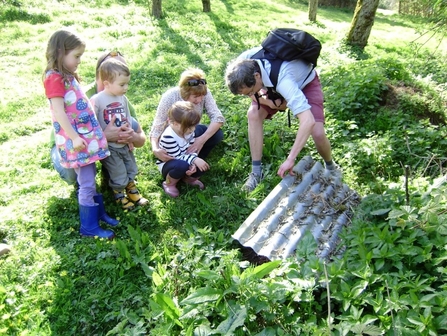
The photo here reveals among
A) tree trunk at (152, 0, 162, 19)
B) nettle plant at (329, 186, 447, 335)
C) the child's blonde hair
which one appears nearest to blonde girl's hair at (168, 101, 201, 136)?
the child's blonde hair

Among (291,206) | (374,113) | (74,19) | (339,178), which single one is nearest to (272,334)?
(291,206)

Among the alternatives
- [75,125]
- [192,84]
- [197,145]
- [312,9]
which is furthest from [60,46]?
[312,9]

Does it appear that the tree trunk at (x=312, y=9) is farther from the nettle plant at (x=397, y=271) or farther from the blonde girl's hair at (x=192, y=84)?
the nettle plant at (x=397, y=271)

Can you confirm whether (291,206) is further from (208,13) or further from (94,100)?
(208,13)

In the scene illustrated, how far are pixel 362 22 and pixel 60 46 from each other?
319 inches

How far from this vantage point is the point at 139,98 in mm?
6391

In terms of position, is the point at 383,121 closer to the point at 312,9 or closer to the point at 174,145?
the point at 174,145

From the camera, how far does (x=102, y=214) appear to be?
11.8 feet

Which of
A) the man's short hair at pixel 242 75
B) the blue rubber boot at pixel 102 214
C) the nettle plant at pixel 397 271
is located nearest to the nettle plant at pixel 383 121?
the nettle plant at pixel 397 271

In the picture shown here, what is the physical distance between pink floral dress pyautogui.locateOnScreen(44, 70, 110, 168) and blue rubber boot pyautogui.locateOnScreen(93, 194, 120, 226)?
0.34 m

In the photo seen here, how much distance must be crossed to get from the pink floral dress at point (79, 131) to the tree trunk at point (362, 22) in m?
7.70

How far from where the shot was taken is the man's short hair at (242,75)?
3.21m

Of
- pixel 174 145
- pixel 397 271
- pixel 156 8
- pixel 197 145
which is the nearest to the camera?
pixel 397 271

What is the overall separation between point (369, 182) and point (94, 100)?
2.75 m
